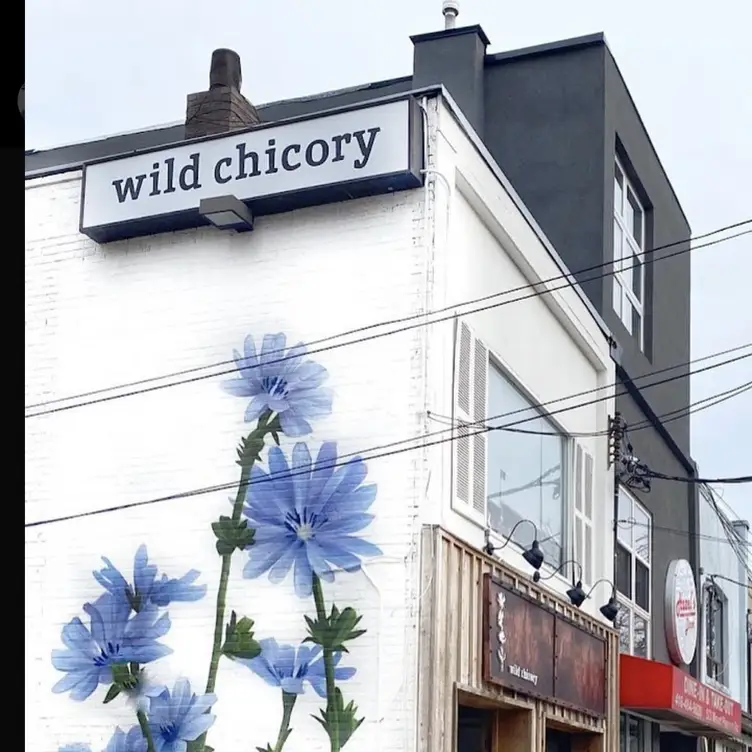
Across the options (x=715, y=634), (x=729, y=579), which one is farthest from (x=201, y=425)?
(x=729, y=579)

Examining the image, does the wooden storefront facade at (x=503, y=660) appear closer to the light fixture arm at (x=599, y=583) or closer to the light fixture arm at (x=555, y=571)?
the light fixture arm at (x=555, y=571)

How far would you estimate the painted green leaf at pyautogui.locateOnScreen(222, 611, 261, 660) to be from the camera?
36.8 feet

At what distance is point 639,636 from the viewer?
20.3 m

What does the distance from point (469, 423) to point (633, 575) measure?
8695 mm

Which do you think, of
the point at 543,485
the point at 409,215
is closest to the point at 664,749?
the point at 543,485

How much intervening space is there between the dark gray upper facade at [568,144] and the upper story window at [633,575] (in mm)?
394

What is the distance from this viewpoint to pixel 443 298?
37.7ft

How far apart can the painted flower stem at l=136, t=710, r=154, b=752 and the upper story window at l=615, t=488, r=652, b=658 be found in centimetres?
863

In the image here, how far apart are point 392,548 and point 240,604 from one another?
1.47m

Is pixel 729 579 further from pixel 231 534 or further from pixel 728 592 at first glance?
pixel 231 534

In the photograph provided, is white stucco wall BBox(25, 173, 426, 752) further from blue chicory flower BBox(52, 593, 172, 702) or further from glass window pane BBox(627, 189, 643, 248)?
glass window pane BBox(627, 189, 643, 248)

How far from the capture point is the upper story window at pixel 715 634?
24.8 meters

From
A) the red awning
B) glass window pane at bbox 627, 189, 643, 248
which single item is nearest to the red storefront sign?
the red awning

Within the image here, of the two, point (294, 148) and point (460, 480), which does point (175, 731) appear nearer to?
point (460, 480)
